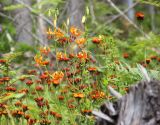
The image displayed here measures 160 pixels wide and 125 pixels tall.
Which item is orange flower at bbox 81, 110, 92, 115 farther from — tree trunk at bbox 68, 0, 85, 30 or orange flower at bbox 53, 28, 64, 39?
tree trunk at bbox 68, 0, 85, 30

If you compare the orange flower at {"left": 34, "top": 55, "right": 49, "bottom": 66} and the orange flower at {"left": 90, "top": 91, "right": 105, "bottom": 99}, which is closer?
the orange flower at {"left": 90, "top": 91, "right": 105, "bottom": 99}

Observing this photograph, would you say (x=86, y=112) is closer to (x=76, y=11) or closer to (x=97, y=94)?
(x=97, y=94)

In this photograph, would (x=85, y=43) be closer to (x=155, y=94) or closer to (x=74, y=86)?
(x=74, y=86)

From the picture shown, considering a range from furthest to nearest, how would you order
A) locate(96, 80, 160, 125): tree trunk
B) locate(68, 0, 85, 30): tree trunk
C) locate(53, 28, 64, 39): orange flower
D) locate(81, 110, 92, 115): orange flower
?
locate(68, 0, 85, 30): tree trunk, locate(53, 28, 64, 39): orange flower, locate(81, 110, 92, 115): orange flower, locate(96, 80, 160, 125): tree trunk

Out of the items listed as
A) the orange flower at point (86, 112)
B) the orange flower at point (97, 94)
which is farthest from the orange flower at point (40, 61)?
the orange flower at point (86, 112)

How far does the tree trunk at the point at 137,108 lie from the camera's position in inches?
122

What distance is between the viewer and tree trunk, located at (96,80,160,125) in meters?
3.09

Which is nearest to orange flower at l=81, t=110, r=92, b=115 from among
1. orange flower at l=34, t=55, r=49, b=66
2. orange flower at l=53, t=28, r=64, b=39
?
orange flower at l=34, t=55, r=49, b=66

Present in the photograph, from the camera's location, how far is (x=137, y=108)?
316cm

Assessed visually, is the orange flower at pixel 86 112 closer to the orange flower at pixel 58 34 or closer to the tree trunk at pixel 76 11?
the orange flower at pixel 58 34

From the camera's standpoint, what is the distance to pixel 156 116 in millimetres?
3072

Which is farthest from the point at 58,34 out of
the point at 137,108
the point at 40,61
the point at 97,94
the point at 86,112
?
the point at 137,108

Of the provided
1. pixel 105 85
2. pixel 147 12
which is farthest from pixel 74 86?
pixel 147 12

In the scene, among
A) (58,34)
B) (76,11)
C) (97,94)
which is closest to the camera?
(97,94)
